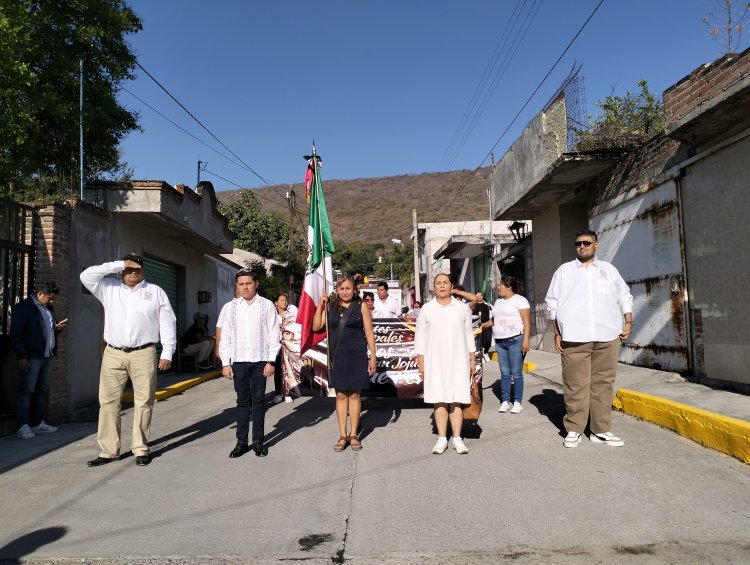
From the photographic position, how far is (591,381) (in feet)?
20.5

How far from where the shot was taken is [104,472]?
18.5 ft

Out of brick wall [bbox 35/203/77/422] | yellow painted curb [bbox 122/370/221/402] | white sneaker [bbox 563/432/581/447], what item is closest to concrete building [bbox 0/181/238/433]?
brick wall [bbox 35/203/77/422]

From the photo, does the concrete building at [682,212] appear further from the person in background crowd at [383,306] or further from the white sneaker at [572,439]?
the person in background crowd at [383,306]

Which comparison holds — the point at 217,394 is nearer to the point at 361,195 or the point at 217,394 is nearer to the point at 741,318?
the point at 741,318

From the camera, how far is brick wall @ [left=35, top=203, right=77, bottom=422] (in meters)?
8.17

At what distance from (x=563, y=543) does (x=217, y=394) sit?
342 inches

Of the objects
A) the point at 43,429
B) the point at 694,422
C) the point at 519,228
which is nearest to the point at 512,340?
the point at 694,422

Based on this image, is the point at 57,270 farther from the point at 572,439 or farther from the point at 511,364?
the point at 572,439

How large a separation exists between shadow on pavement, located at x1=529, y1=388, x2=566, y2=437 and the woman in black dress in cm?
226

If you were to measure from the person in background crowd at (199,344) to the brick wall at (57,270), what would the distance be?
20.6ft

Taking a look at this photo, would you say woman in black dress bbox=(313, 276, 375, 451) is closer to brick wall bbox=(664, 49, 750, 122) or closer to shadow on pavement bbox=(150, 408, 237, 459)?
shadow on pavement bbox=(150, 408, 237, 459)

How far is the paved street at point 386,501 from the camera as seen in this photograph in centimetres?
364

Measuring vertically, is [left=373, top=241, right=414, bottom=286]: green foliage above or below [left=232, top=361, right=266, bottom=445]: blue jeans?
above

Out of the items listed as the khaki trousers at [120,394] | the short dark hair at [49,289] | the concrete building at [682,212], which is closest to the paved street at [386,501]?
the khaki trousers at [120,394]
